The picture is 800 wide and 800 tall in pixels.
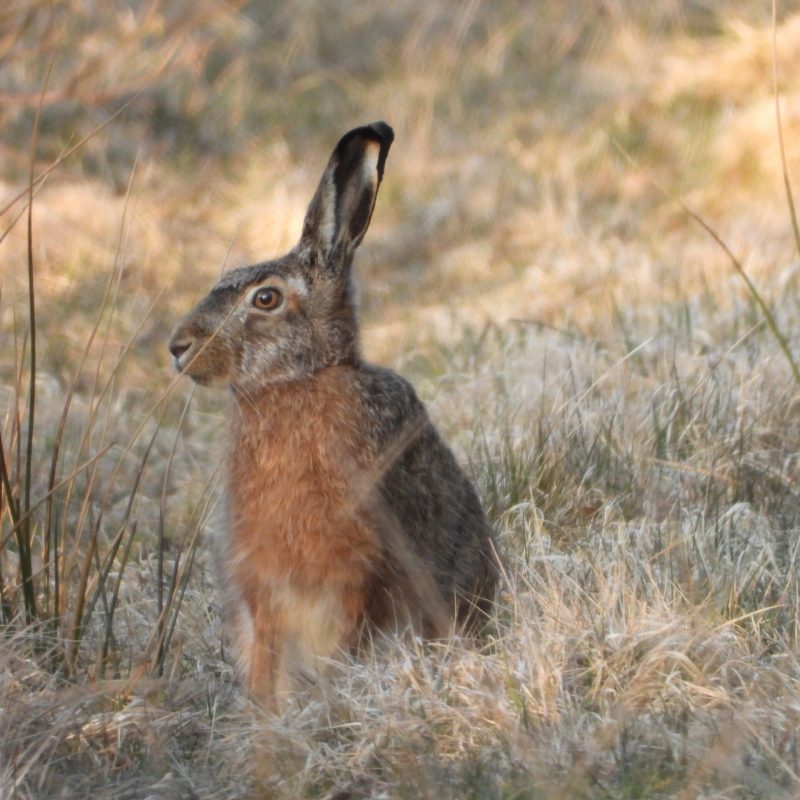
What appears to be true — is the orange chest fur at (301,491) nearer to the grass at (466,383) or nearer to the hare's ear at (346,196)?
the grass at (466,383)

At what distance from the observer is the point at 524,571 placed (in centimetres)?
408

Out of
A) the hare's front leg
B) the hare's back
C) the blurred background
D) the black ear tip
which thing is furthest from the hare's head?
the blurred background

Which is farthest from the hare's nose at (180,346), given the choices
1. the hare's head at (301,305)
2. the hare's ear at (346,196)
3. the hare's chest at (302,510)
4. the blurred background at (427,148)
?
the blurred background at (427,148)

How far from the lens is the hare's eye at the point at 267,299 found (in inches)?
160

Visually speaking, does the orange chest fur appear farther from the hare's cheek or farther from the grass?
the grass

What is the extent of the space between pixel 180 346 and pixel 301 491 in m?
0.52

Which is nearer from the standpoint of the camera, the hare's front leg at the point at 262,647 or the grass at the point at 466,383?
the grass at the point at 466,383

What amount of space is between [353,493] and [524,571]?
22.8 inches

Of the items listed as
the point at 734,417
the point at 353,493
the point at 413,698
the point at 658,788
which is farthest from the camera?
the point at 734,417

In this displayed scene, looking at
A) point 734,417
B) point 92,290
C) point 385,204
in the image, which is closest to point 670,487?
point 734,417

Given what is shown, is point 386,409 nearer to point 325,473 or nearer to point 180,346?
point 325,473

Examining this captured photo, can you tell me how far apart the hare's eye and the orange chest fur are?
0.23 m

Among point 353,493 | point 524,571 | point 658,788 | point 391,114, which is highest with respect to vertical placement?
point 391,114

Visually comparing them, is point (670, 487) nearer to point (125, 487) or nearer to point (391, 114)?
point (125, 487)
